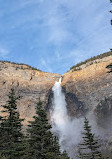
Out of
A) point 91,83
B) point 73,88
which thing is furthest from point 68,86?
point 91,83

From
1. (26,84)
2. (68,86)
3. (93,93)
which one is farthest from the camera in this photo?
(26,84)

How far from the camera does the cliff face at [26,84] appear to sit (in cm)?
5453

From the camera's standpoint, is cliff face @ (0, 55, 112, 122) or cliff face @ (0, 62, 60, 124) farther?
cliff face @ (0, 62, 60, 124)

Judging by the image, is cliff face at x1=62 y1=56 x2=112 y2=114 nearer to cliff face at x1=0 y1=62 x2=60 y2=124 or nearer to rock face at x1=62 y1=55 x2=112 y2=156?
rock face at x1=62 y1=55 x2=112 y2=156

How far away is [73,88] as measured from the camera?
56.2 m

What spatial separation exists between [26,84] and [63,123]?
19989 millimetres

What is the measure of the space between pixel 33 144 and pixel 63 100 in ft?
154

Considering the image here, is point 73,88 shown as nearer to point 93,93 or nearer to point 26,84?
point 93,93

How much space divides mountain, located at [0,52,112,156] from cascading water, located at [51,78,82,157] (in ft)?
6.22

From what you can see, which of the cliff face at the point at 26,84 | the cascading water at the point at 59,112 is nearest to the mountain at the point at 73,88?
the cliff face at the point at 26,84

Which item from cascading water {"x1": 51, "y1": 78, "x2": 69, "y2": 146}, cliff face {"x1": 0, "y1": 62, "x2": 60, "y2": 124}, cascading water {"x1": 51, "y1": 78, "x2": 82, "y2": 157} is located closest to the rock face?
cascading water {"x1": 51, "y1": 78, "x2": 69, "y2": 146}

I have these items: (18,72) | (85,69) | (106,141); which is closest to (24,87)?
(18,72)

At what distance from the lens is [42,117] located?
12.6m

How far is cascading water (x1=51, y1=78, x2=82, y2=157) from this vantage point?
4209 centimetres
